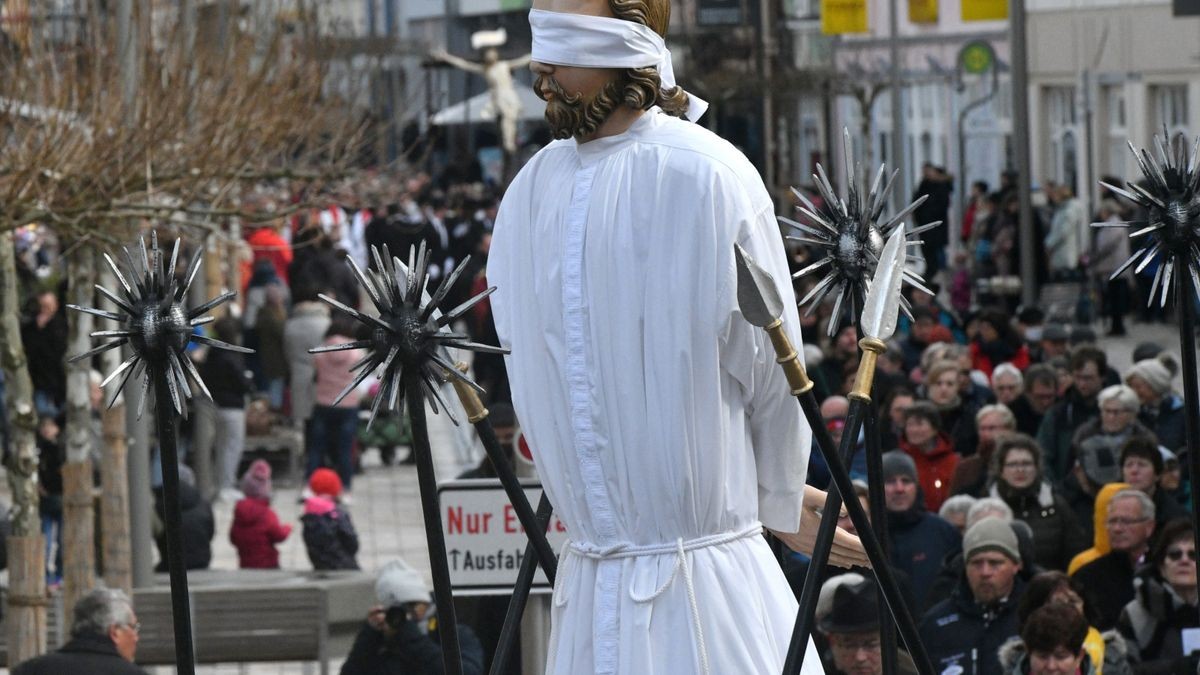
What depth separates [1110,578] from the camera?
10180 mm

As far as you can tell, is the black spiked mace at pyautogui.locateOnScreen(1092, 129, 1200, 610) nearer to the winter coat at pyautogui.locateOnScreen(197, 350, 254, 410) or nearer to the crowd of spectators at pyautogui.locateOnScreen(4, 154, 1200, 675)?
the crowd of spectators at pyautogui.locateOnScreen(4, 154, 1200, 675)

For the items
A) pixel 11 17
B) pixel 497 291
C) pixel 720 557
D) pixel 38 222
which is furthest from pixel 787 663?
pixel 11 17

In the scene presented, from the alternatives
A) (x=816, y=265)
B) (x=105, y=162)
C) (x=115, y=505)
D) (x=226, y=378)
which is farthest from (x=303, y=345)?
→ (x=816, y=265)

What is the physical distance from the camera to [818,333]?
19.8 meters

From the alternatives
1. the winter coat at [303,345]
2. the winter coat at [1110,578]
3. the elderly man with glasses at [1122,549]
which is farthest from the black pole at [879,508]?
the winter coat at [303,345]

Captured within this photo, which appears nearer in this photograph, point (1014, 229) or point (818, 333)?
point (818, 333)

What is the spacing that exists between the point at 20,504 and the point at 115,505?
Answer: 118cm

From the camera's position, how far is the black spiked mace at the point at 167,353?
169 inches

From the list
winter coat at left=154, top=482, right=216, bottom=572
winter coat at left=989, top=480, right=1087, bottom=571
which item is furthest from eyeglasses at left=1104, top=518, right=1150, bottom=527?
winter coat at left=154, top=482, right=216, bottom=572

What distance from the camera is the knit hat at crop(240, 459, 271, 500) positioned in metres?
15.6

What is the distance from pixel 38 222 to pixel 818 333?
9.25 metres

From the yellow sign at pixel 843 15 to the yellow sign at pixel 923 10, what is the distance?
28.1 feet

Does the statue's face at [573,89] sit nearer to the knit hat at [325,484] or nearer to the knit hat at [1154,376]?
the knit hat at [1154,376]

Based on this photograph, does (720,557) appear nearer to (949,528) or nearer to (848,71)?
(949,528)
